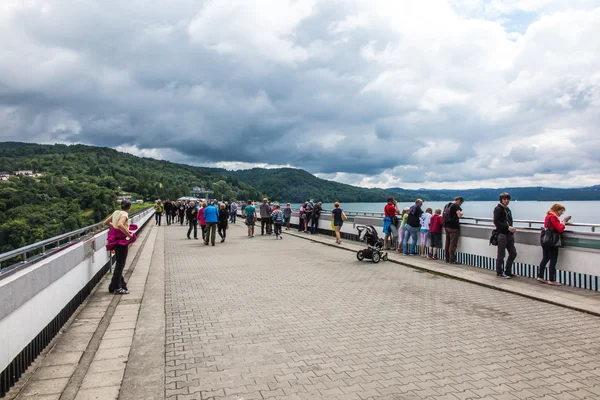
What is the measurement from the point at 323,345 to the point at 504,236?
6617mm

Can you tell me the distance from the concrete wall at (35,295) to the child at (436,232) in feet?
31.8

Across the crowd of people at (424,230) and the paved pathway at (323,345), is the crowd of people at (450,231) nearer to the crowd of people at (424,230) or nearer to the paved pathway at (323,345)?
the crowd of people at (424,230)

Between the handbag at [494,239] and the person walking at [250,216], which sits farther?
the person walking at [250,216]

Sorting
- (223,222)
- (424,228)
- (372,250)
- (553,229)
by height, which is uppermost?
(553,229)

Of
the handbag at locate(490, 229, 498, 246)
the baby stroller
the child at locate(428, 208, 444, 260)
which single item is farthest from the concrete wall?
the child at locate(428, 208, 444, 260)

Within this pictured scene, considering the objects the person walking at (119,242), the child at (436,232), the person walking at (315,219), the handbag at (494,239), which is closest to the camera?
the person walking at (119,242)

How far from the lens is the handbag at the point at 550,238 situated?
9109mm

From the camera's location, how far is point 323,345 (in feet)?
17.4

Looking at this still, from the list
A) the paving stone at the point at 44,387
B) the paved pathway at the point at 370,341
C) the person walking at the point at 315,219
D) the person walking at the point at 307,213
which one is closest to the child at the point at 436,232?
the paved pathway at the point at 370,341

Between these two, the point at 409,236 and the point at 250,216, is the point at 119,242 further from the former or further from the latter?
the point at 250,216

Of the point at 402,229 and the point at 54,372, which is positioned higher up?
the point at 402,229

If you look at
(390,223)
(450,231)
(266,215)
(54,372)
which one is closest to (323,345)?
(54,372)

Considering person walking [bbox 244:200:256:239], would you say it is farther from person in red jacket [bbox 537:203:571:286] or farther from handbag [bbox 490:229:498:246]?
person in red jacket [bbox 537:203:571:286]

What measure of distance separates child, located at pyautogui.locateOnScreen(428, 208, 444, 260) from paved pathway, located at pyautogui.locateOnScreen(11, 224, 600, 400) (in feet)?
12.4
